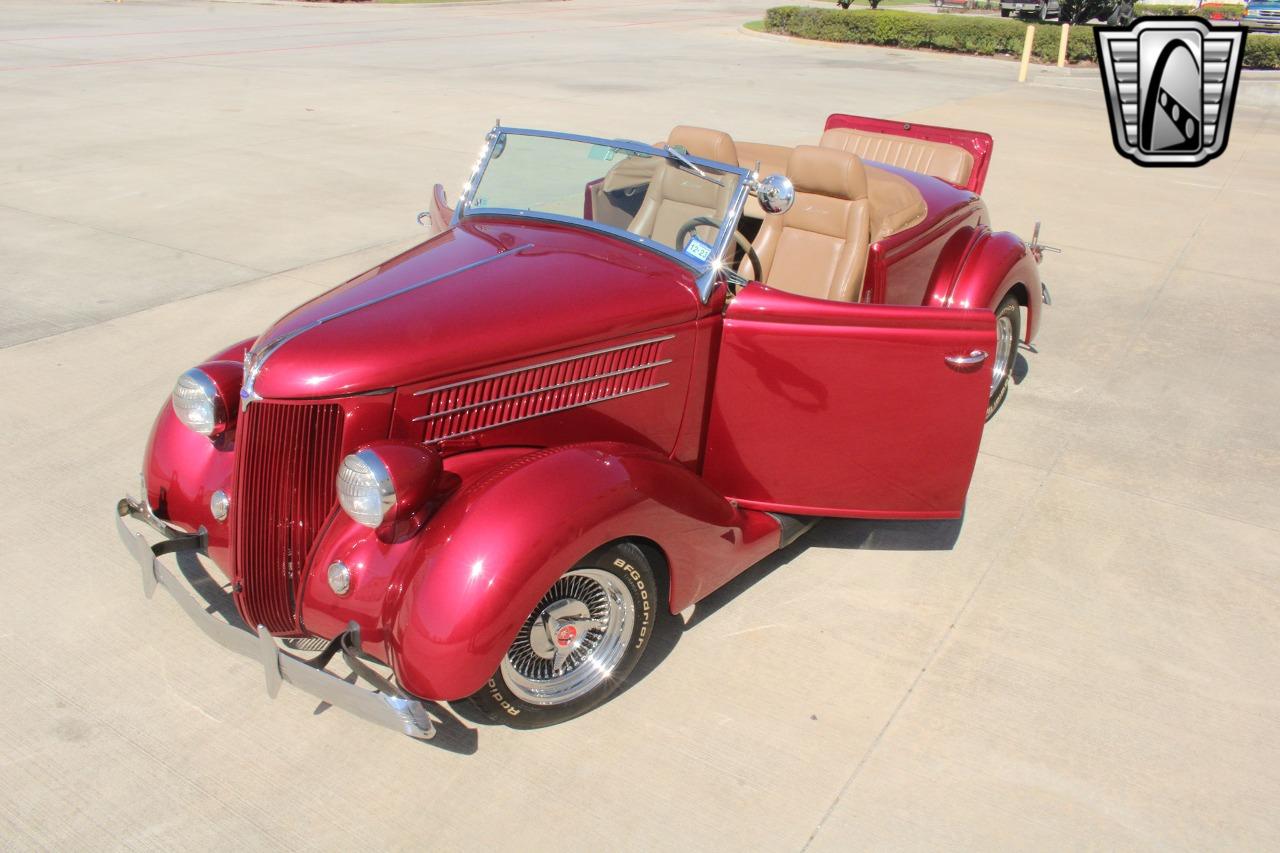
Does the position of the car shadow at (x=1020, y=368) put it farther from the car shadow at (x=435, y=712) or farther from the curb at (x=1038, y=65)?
the curb at (x=1038, y=65)

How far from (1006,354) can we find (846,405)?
7.34 ft

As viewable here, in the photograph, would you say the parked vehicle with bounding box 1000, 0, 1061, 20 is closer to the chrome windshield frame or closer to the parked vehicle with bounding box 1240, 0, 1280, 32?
the parked vehicle with bounding box 1240, 0, 1280, 32

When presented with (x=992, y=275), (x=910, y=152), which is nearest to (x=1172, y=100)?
(x=910, y=152)

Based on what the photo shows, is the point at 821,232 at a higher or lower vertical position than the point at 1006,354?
higher

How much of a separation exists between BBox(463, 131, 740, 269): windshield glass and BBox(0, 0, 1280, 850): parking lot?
Answer: 53.0 inches

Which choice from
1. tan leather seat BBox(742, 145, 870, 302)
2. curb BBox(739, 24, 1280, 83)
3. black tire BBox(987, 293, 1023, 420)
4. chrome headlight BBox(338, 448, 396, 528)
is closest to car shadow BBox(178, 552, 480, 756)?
chrome headlight BBox(338, 448, 396, 528)

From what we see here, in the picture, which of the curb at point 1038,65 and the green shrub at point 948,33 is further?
the green shrub at point 948,33

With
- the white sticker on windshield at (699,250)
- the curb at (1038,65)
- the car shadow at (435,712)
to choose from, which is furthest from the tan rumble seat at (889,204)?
the curb at (1038,65)

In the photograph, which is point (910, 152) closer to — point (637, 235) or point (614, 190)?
point (614, 190)

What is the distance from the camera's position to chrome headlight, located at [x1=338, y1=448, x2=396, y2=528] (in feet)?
9.05

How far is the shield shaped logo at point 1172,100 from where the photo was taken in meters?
12.9

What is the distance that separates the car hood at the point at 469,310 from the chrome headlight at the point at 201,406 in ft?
1.11

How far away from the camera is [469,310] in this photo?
3191 millimetres

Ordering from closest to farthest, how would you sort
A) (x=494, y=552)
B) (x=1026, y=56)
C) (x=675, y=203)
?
(x=494, y=552), (x=675, y=203), (x=1026, y=56)
